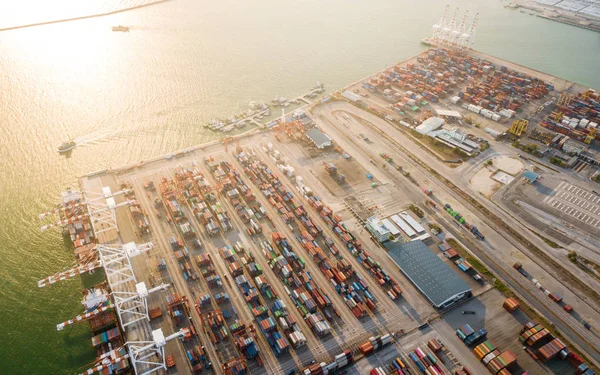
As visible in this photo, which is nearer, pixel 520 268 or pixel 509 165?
pixel 520 268

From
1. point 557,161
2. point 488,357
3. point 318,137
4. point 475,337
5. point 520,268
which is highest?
point 318,137

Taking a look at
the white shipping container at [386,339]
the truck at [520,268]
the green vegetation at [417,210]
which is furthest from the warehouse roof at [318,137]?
the white shipping container at [386,339]

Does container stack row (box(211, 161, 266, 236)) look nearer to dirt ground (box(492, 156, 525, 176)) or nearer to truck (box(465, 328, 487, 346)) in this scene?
truck (box(465, 328, 487, 346))

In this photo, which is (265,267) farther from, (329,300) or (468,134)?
(468,134)

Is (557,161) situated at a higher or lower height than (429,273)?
higher

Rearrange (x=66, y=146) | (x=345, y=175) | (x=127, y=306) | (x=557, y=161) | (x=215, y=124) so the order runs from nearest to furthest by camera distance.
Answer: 1. (x=127, y=306)
2. (x=345, y=175)
3. (x=557, y=161)
4. (x=66, y=146)
5. (x=215, y=124)

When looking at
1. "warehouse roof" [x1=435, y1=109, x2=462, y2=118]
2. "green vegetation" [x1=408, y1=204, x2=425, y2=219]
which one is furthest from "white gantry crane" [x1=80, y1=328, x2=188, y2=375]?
"warehouse roof" [x1=435, y1=109, x2=462, y2=118]

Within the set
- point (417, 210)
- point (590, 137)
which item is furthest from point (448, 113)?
point (417, 210)

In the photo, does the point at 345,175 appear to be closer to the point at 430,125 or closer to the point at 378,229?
the point at 378,229
